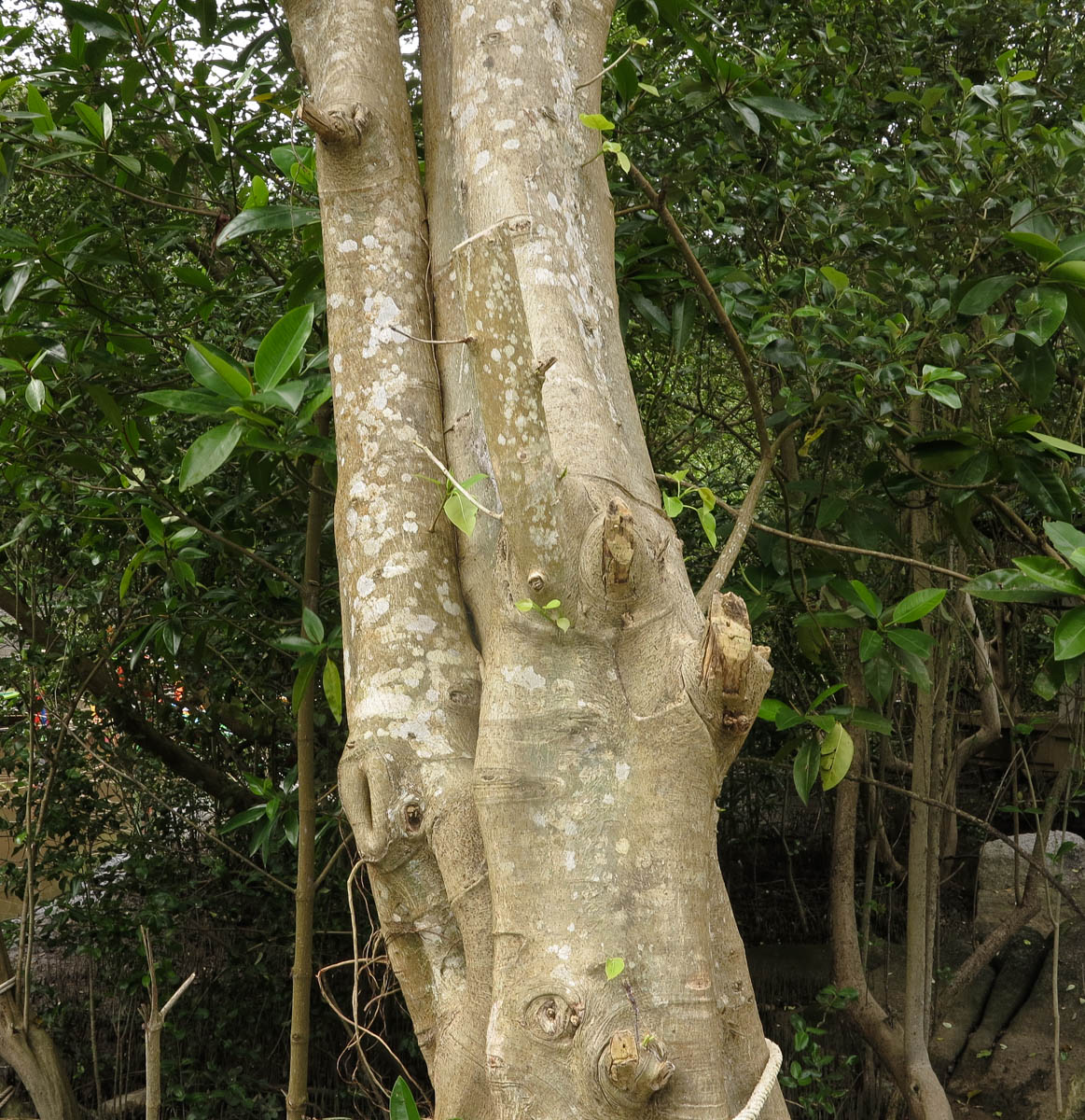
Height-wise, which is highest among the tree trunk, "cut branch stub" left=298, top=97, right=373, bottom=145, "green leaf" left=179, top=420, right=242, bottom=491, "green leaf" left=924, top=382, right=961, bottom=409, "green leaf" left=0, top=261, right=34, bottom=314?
"cut branch stub" left=298, top=97, right=373, bottom=145

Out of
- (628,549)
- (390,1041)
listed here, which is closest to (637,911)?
(628,549)

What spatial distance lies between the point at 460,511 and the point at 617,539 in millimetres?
203

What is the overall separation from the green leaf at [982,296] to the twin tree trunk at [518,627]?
0.67 m

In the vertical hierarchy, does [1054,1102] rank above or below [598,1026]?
below

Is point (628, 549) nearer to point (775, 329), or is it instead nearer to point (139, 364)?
point (775, 329)

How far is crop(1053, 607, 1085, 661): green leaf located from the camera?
1585mm

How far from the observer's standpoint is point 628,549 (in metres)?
1.25

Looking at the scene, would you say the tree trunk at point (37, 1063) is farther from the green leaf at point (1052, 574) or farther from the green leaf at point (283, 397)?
the green leaf at point (1052, 574)

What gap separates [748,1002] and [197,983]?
Result: 299cm

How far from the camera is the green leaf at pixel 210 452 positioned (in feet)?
4.77

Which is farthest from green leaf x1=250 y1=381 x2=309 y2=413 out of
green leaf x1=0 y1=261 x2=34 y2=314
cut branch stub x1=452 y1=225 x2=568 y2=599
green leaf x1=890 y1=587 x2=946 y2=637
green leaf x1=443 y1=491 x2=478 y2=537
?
green leaf x1=890 y1=587 x2=946 y2=637

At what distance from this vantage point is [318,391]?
5.87 feet

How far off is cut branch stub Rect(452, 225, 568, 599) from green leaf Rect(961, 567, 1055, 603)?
83 cm

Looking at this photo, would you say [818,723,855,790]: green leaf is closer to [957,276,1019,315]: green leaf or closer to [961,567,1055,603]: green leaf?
[961,567,1055,603]: green leaf
